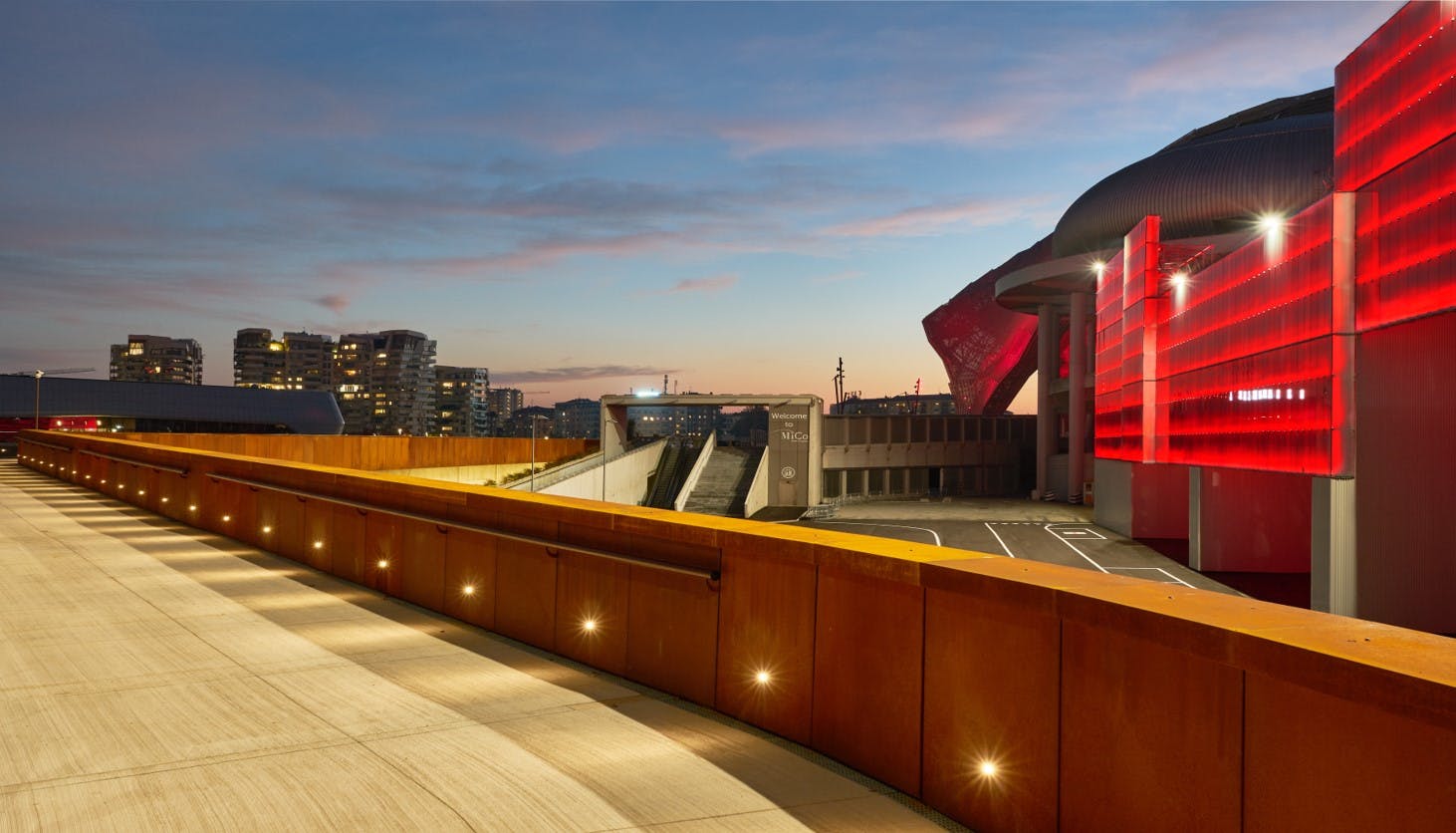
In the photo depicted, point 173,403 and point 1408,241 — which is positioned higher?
point 1408,241

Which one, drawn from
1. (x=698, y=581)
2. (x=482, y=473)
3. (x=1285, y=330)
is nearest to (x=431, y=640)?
(x=698, y=581)

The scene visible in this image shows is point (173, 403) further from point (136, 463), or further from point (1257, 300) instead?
point (1257, 300)

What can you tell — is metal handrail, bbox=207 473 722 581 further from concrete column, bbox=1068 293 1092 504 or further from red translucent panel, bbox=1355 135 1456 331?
concrete column, bbox=1068 293 1092 504

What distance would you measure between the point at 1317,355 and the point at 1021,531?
21.1m

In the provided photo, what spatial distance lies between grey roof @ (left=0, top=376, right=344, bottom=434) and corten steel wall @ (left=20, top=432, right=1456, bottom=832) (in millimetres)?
93014

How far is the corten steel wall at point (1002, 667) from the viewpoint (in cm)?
323

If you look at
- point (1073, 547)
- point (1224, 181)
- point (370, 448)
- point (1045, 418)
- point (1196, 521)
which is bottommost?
point (1073, 547)

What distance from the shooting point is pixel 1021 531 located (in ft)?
139

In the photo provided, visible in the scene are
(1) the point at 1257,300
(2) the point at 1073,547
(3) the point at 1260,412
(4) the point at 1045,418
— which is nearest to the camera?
(3) the point at 1260,412

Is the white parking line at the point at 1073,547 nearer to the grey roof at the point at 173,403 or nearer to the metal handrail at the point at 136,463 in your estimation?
the metal handrail at the point at 136,463

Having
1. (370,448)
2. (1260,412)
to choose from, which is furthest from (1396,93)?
(370,448)

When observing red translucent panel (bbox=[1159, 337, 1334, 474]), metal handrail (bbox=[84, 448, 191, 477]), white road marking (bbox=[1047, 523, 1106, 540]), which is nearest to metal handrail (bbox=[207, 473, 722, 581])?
metal handrail (bbox=[84, 448, 191, 477])

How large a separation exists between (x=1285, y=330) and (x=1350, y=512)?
17.2ft

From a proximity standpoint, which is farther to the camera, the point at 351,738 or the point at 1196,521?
the point at 1196,521
